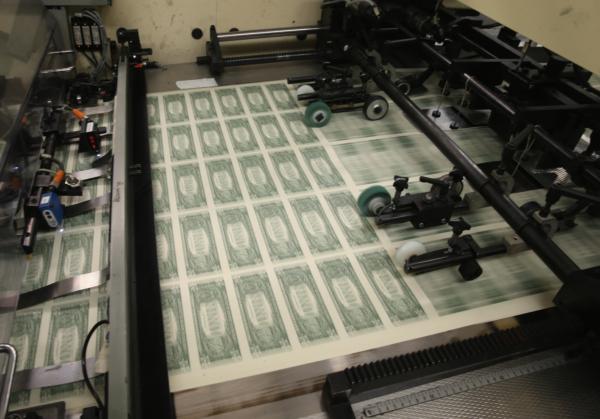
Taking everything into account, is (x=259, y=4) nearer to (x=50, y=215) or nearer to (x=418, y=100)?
Answer: (x=418, y=100)

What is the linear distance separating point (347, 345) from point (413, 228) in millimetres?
799

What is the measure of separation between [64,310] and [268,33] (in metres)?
2.58

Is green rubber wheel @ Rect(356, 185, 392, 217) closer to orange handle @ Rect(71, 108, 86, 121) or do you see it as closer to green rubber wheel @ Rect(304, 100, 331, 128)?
green rubber wheel @ Rect(304, 100, 331, 128)

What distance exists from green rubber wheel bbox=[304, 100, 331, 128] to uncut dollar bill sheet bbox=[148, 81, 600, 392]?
61 millimetres

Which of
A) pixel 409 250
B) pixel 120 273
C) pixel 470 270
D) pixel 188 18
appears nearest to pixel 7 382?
pixel 120 273

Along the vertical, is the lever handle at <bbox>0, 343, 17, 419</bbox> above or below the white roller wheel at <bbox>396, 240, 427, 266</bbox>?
below

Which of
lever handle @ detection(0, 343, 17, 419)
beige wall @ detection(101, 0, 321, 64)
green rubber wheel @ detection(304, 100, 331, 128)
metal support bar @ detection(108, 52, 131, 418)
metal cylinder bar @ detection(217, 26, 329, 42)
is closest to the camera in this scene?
lever handle @ detection(0, 343, 17, 419)

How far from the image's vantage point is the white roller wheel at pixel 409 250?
6.58ft

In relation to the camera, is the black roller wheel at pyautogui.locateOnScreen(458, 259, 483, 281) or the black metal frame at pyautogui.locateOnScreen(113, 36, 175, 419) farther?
the black roller wheel at pyautogui.locateOnScreen(458, 259, 483, 281)

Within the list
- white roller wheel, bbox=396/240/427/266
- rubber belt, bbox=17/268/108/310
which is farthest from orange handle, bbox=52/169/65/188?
white roller wheel, bbox=396/240/427/266

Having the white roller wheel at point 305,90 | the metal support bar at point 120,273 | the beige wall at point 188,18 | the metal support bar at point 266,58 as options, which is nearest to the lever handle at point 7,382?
the metal support bar at point 120,273

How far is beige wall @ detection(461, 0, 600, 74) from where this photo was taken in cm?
187

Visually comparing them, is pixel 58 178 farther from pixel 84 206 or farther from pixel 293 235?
pixel 293 235

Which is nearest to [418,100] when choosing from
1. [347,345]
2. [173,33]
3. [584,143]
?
[584,143]
